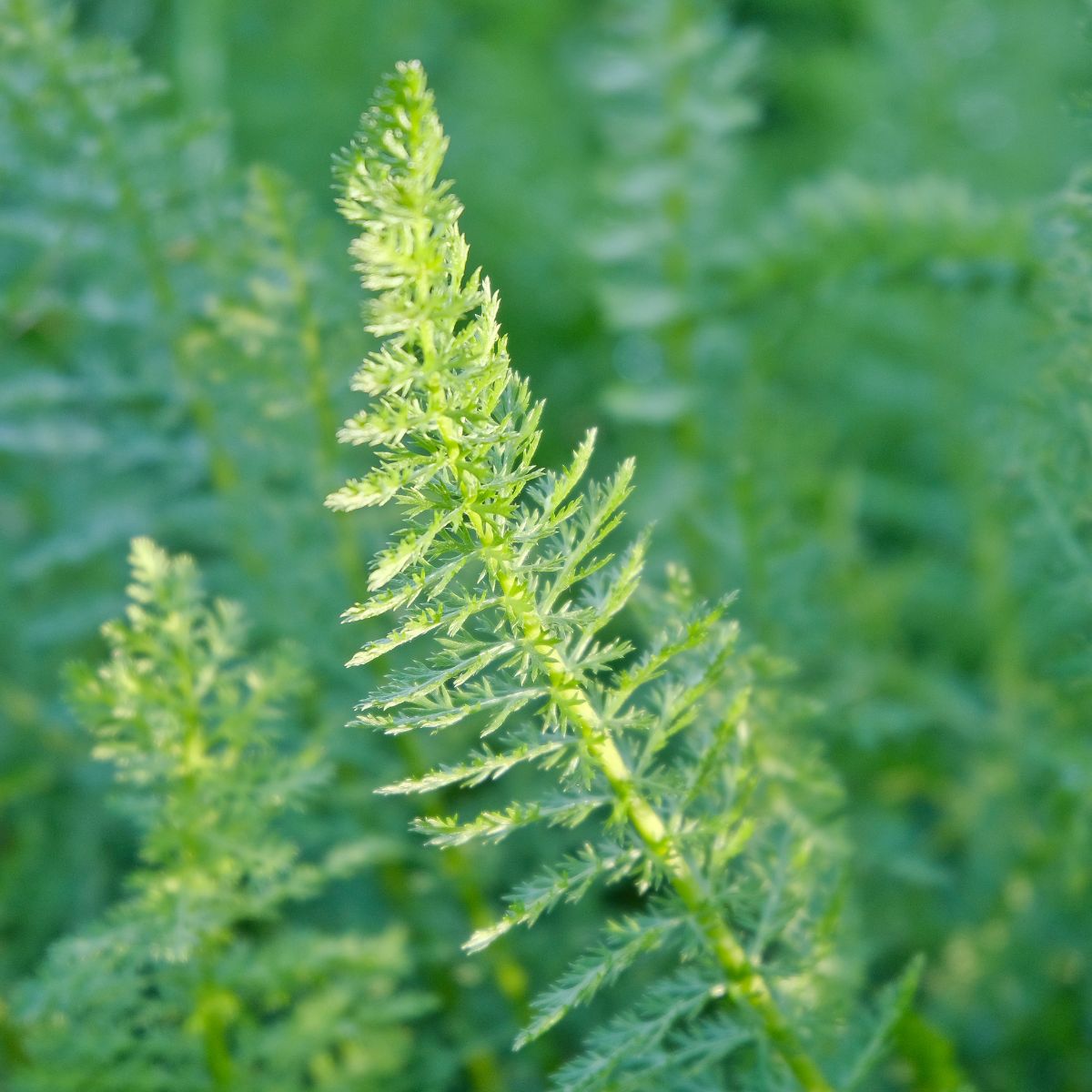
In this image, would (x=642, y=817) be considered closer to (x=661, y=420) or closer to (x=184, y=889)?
(x=184, y=889)

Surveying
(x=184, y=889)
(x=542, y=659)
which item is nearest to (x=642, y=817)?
(x=542, y=659)

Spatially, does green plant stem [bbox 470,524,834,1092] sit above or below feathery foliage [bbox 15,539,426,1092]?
below

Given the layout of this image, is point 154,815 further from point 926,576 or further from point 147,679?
point 926,576

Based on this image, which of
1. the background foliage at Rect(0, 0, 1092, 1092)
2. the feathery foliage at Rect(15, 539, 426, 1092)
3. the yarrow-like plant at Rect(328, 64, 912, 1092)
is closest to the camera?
the yarrow-like plant at Rect(328, 64, 912, 1092)

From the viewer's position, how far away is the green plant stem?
0.36m

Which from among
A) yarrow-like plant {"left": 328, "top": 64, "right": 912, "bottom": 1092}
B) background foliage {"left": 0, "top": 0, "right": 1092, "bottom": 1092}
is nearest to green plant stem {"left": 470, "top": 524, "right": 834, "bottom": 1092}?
yarrow-like plant {"left": 328, "top": 64, "right": 912, "bottom": 1092}

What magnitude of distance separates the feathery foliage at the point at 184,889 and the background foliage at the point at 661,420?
1.4 inches

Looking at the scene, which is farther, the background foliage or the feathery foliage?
the background foliage

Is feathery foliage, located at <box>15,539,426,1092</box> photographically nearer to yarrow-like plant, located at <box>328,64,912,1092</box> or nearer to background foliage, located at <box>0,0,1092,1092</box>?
background foliage, located at <box>0,0,1092,1092</box>

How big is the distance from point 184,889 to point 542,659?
210 millimetres

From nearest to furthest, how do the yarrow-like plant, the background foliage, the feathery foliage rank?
the yarrow-like plant
the feathery foliage
the background foliage

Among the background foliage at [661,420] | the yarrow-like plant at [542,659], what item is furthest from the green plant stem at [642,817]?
the background foliage at [661,420]

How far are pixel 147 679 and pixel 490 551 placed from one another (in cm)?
22

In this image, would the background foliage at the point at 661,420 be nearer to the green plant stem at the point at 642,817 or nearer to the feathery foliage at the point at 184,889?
the feathery foliage at the point at 184,889
